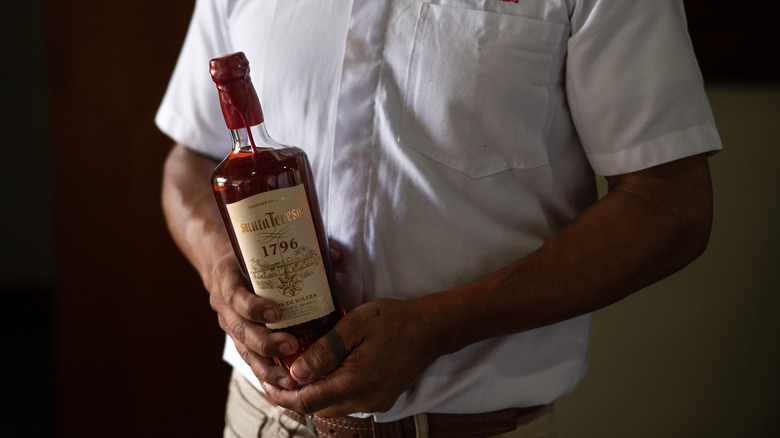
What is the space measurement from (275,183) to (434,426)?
1.04 ft

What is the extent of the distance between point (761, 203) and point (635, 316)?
0.29m

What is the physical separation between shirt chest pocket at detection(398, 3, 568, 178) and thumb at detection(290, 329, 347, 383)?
214 millimetres

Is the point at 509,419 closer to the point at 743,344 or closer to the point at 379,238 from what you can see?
the point at 379,238

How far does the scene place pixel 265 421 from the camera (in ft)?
2.52

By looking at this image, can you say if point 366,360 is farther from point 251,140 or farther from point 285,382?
point 251,140

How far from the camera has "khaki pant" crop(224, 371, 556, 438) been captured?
0.72 metres

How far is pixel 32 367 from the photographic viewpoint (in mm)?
2697

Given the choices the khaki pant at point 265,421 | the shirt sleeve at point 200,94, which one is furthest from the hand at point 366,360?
the shirt sleeve at point 200,94

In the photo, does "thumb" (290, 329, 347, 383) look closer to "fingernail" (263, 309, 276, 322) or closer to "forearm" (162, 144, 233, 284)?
"fingernail" (263, 309, 276, 322)

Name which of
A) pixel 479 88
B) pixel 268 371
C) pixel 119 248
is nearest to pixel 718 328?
pixel 479 88

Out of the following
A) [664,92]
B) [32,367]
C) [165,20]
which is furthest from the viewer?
[32,367]

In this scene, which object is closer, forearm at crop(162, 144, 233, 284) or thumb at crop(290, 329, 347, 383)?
thumb at crop(290, 329, 347, 383)

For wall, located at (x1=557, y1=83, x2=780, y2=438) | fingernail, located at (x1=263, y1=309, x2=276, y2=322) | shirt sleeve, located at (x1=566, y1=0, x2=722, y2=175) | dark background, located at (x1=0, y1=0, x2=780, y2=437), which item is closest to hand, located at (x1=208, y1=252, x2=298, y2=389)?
fingernail, located at (x1=263, y1=309, x2=276, y2=322)

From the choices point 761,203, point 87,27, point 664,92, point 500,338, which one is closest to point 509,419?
point 500,338
